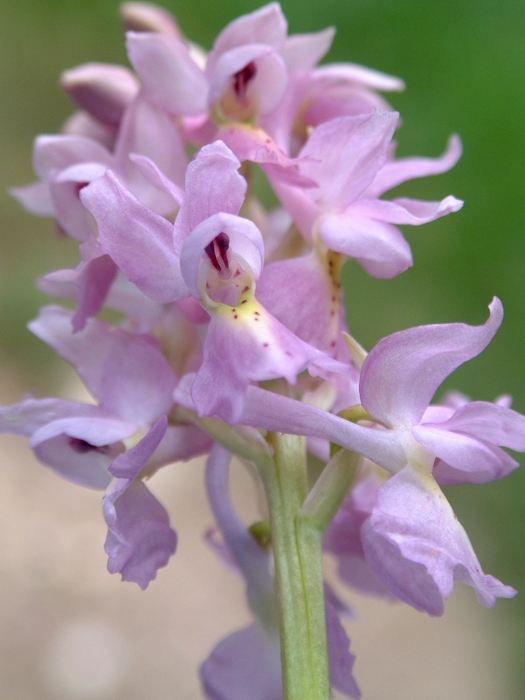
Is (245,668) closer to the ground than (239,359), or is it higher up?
closer to the ground

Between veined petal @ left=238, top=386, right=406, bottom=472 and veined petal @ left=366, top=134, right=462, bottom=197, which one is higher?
veined petal @ left=366, top=134, right=462, bottom=197

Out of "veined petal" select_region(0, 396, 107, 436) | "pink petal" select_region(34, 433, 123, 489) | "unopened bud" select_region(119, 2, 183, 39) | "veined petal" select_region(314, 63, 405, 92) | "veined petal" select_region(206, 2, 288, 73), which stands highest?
"veined petal" select_region(206, 2, 288, 73)

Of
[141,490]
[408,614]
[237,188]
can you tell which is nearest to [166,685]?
[408,614]

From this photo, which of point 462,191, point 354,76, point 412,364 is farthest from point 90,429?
point 462,191

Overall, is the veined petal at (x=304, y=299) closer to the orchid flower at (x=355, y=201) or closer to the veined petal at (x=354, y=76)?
the orchid flower at (x=355, y=201)

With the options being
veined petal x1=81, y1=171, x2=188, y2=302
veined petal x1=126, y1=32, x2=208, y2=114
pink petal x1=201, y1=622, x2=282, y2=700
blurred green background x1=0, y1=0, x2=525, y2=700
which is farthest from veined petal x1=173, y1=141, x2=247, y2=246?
blurred green background x1=0, y1=0, x2=525, y2=700

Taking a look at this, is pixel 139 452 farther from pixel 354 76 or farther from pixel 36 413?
pixel 354 76

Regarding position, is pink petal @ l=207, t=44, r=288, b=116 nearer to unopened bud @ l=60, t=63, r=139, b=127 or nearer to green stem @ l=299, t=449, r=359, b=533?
unopened bud @ l=60, t=63, r=139, b=127
